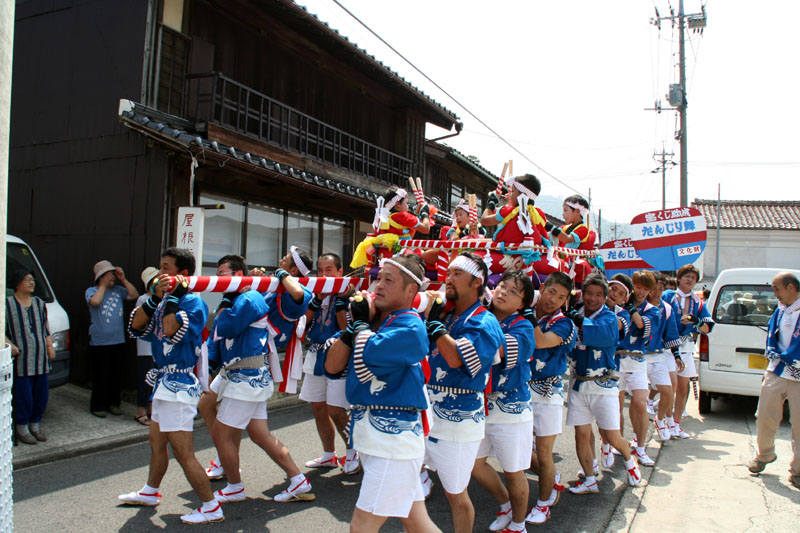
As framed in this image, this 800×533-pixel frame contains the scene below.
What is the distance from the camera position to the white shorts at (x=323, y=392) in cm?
519

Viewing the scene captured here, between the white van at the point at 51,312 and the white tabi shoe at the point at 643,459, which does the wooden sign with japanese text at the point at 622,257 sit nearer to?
the white tabi shoe at the point at 643,459

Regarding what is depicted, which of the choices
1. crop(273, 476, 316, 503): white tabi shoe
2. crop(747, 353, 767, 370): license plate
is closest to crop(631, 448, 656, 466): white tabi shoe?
crop(747, 353, 767, 370): license plate

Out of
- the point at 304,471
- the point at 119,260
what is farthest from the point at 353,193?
the point at 304,471

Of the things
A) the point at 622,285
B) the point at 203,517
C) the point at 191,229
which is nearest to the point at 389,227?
the point at 622,285

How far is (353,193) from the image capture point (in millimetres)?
10047

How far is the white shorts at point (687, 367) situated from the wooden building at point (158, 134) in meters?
5.95

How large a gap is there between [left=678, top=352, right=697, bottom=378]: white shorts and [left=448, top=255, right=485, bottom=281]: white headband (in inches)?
202

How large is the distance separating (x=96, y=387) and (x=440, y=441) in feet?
17.6

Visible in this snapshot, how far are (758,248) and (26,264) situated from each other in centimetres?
2976

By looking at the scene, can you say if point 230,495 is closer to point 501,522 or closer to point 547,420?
point 501,522

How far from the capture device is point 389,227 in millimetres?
6020

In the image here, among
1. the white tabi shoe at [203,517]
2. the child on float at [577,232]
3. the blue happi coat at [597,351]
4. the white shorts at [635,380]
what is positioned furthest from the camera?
the child on float at [577,232]

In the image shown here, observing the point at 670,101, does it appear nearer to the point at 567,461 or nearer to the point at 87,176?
the point at 567,461

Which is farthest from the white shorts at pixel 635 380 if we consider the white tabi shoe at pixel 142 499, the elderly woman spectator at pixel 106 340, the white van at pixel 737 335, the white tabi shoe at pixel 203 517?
the elderly woman spectator at pixel 106 340
